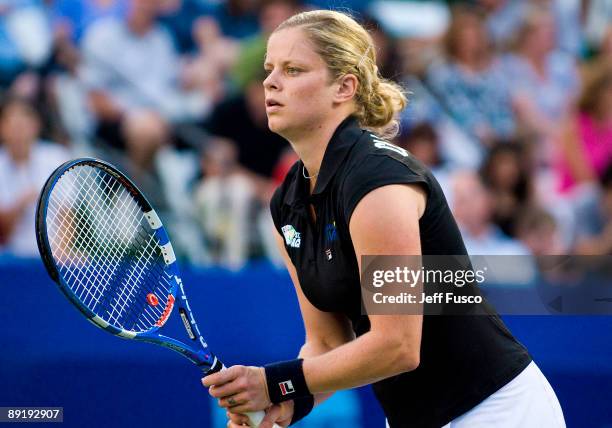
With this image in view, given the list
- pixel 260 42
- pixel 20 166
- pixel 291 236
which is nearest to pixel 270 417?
pixel 291 236

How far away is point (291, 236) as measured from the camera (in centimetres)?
311

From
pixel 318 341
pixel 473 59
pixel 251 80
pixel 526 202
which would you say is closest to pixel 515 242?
pixel 526 202

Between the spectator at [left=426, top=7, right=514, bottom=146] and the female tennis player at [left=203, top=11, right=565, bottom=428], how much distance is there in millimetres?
4478

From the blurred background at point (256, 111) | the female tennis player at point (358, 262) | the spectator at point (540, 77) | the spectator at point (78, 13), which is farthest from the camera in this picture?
the spectator at point (540, 77)

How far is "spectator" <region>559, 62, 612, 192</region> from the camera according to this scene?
24.3ft

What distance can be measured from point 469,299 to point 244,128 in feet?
14.2

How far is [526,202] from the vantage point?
6.97m

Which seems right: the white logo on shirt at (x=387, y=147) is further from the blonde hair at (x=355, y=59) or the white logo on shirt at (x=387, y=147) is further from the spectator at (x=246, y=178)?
the spectator at (x=246, y=178)

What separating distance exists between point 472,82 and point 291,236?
4807mm

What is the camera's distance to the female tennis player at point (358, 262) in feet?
9.00

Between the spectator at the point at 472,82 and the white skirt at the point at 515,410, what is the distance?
459 centimetres

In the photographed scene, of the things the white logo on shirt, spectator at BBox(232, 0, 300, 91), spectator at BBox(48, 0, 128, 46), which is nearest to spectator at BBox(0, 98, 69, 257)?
spectator at BBox(48, 0, 128, 46)

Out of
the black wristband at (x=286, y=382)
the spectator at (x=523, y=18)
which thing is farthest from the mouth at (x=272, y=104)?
the spectator at (x=523, y=18)

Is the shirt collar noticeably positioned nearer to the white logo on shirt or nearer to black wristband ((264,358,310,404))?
the white logo on shirt
